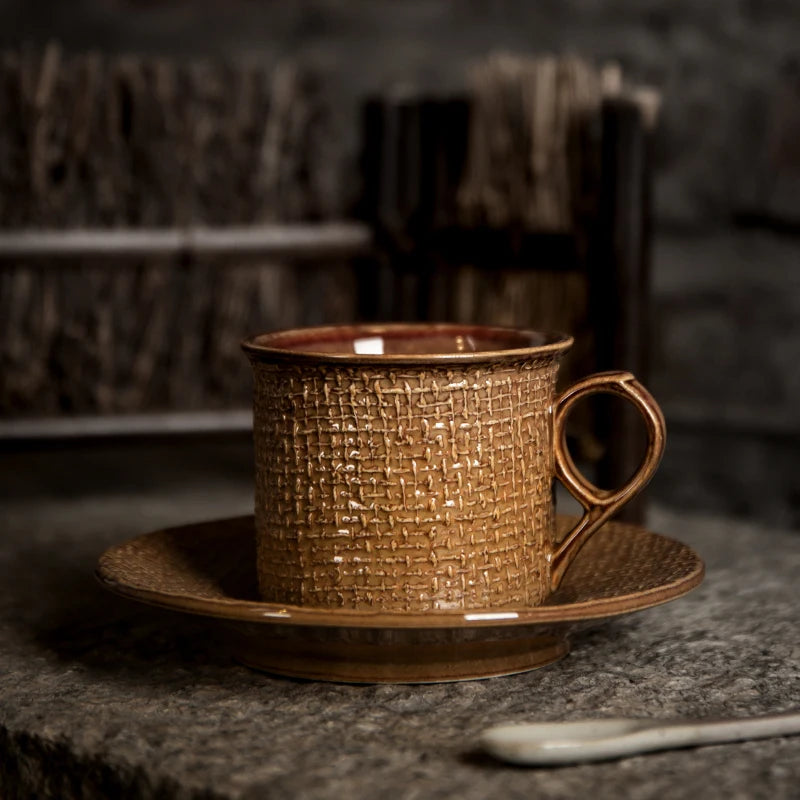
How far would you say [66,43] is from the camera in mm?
1513

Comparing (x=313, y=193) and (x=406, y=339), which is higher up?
(x=313, y=193)

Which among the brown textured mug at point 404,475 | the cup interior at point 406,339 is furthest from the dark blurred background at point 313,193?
the brown textured mug at point 404,475

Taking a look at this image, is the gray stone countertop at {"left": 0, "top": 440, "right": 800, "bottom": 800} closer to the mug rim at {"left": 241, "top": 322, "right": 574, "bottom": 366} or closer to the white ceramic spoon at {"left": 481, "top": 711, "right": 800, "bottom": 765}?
the white ceramic spoon at {"left": 481, "top": 711, "right": 800, "bottom": 765}

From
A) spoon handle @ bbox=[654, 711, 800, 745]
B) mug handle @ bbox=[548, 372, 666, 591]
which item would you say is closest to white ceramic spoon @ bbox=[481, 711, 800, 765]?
spoon handle @ bbox=[654, 711, 800, 745]

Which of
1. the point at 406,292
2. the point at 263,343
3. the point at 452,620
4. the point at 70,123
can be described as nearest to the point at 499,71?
the point at 406,292

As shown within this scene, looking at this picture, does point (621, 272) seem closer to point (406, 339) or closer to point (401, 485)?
point (406, 339)

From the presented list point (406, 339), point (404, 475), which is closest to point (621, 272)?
point (406, 339)

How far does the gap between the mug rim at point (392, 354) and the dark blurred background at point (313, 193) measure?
1.02 feet

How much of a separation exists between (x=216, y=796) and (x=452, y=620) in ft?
0.42

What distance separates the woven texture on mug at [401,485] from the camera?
0.64 metres

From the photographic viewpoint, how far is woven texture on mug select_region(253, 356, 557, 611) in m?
0.64

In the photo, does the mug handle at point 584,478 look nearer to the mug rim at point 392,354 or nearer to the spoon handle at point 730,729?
the mug rim at point 392,354

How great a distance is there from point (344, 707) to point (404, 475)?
12cm

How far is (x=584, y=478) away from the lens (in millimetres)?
686
